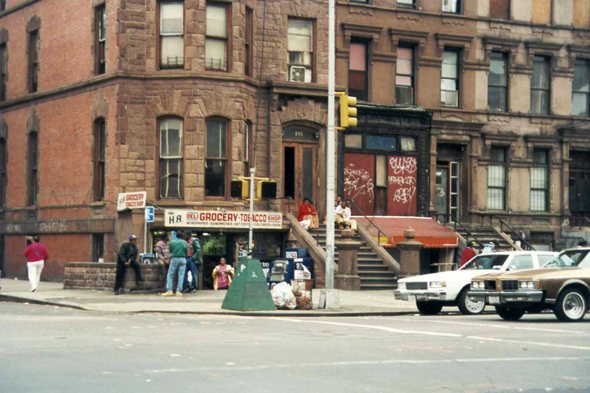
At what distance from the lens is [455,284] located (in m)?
22.0

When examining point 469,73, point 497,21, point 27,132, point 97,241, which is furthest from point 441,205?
point 27,132

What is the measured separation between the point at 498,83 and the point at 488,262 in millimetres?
16362

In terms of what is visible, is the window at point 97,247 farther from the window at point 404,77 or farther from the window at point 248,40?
the window at point 404,77

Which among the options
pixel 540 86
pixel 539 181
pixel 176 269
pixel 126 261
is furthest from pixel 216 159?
pixel 540 86

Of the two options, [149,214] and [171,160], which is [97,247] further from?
[149,214]

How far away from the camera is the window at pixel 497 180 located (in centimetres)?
3766

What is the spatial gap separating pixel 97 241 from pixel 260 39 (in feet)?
28.3

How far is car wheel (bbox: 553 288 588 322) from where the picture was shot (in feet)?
61.9

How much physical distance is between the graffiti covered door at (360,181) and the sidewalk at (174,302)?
6787 millimetres

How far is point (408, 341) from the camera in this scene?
569 inches

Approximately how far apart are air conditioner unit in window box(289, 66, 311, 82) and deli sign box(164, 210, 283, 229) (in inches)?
199

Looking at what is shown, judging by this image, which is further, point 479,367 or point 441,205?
point 441,205

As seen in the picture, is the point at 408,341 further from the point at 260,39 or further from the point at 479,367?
the point at 260,39

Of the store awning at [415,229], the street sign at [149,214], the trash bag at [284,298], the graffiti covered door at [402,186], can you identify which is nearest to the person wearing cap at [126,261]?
the street sign at [149,214]
